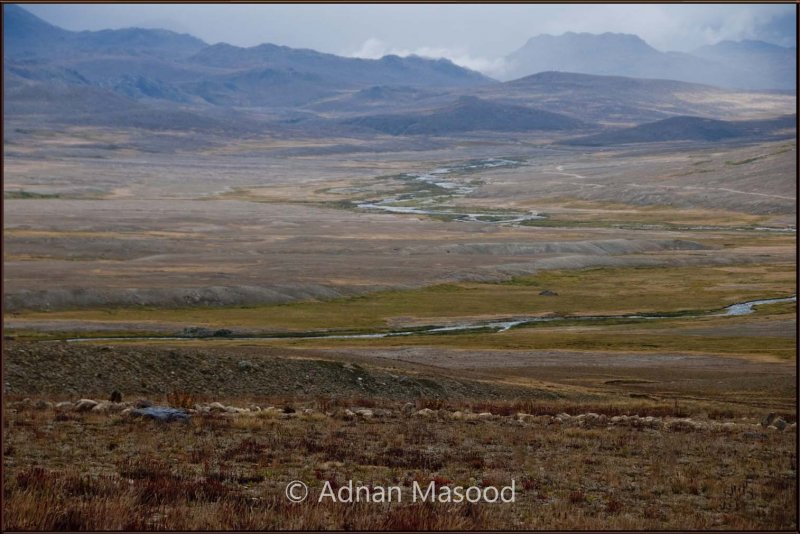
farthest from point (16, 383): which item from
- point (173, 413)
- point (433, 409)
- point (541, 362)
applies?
point (541, 362)

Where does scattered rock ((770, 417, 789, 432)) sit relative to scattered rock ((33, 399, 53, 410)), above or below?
below

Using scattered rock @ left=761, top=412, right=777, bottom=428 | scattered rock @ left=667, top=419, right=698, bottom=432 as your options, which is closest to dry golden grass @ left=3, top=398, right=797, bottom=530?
scattered rock @ left=761, top=412, right=777, bottom=428

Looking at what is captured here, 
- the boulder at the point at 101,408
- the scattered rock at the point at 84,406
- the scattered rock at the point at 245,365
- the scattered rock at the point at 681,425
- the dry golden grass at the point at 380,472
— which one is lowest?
the scattered rock at the point at 245,365

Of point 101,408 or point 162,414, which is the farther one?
point 101,408

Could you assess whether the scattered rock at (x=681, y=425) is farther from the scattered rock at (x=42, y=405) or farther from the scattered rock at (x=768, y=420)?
the scattered rock at (x=42, y=405)

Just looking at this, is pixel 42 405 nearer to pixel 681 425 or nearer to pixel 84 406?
pixel 84 406

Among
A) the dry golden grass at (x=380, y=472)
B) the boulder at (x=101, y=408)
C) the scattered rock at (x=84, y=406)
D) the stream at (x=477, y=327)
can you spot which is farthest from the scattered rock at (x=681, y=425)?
the stream at (x=477, y=327)

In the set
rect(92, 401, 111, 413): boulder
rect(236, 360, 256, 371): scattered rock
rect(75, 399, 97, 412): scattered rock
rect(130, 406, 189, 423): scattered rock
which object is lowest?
rect(236, 360, 256, 371): scattered rock

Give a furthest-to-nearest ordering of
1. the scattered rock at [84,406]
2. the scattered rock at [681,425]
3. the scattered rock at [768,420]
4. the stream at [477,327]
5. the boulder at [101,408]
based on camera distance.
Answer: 1. the stream at [477,327]
2. the scattered rock at [768,420]
3. the scattered rock at [681,425]
4. the scattered rock at [84,406]
5. the boulder at [101,408]

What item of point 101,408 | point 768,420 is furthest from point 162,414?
point 768,420

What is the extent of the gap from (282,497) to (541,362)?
35592 millimetres

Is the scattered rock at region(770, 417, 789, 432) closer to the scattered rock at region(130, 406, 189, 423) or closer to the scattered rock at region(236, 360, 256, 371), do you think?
the scattered rock at region(130, 406, 189, 423)

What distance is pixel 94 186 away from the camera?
547 ft

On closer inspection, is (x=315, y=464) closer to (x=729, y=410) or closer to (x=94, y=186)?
(x=729, y=410)
